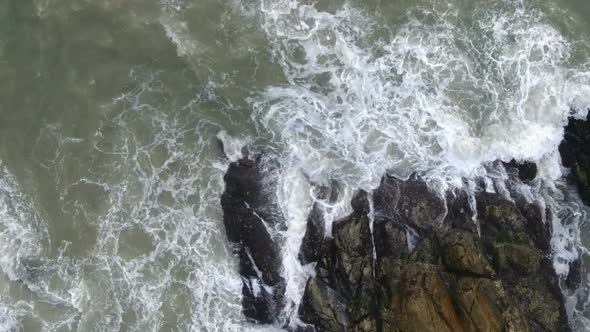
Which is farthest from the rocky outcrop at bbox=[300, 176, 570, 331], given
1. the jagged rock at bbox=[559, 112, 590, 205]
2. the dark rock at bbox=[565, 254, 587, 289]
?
the jagged rock at bbox=[559, 112, 590, 205]

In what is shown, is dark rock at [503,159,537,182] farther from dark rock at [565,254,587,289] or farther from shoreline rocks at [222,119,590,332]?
dark rock at [565,254,587,289]

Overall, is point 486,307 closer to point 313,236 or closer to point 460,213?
point 460,213

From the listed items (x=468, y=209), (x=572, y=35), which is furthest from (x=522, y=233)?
(x=572, y=35)

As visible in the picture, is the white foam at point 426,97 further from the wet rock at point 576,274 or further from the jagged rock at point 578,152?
the jagged rock at point 578,152

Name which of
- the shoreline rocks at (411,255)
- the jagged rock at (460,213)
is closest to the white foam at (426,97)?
the jagged rock at (460,213)

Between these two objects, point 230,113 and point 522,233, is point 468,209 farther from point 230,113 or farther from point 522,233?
point 230,113
